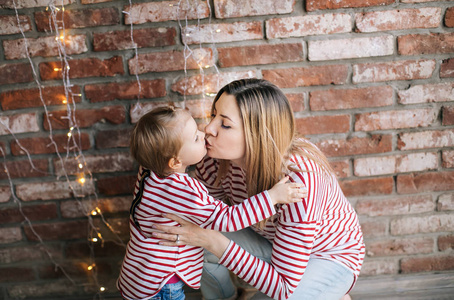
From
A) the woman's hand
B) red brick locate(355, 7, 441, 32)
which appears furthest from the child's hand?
red brick locate(355, 7, 441, 32)

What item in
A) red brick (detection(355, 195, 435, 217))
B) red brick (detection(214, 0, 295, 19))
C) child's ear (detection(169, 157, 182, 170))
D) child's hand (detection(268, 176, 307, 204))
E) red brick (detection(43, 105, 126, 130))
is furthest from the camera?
red brick (detection(355, 195, 435, 217))

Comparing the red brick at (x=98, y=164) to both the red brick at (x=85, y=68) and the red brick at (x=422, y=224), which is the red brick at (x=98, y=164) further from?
the red brick at (x=422, y=224)

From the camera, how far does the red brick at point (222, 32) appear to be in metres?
1.44

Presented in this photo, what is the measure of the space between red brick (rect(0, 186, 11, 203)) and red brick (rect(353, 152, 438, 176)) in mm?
1376

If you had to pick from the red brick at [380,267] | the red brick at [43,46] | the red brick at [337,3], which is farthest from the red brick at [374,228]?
the red brick at [43,46]

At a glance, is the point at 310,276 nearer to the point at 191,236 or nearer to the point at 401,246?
the point at 191,236

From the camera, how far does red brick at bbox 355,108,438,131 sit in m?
1.52

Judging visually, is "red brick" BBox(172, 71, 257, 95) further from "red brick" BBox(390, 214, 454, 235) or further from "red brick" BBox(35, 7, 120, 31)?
"red brick" BBox(390, 214, 454, 235)

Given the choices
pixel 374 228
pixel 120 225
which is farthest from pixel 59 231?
pixel 374 228

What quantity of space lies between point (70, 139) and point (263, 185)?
78 cm

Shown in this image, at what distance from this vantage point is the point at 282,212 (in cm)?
126

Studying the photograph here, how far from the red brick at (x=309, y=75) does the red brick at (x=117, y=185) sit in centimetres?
67

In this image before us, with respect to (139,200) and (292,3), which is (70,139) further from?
(292,3)

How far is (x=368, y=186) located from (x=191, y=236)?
754 millimetres
